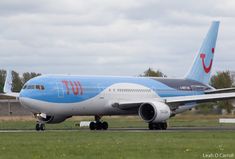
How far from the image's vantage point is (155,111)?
50219 mm

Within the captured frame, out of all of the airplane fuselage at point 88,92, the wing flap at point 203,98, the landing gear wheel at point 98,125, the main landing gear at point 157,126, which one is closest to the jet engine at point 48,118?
the airplane fuselage at point 88,92

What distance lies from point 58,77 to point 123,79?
6.33 m

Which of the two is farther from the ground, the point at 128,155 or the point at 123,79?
the point at 123,79

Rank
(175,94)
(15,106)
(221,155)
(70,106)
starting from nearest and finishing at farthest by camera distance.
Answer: (221,155) < (70,106) < (175,94) < (15,106)

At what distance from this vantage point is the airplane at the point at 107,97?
Answer: 48.9 m

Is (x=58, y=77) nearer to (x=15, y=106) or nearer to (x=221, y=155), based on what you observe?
(x=221, y=155)

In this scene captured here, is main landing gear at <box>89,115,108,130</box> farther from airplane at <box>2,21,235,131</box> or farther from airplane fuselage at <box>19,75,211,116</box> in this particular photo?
airplane fuselage at <box>19,75,211,116</box>

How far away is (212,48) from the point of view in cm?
6197

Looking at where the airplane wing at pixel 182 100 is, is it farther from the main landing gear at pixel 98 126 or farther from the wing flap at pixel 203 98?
the main landing gear at pixel 98 126

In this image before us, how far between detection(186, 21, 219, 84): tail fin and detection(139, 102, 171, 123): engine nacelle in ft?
32.6

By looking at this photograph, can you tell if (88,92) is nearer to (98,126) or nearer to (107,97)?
(107,97)

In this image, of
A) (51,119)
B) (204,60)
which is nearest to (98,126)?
(51,119)

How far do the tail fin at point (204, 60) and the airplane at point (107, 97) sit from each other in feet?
5.93

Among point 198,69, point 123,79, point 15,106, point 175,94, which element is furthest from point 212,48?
point 15,106
